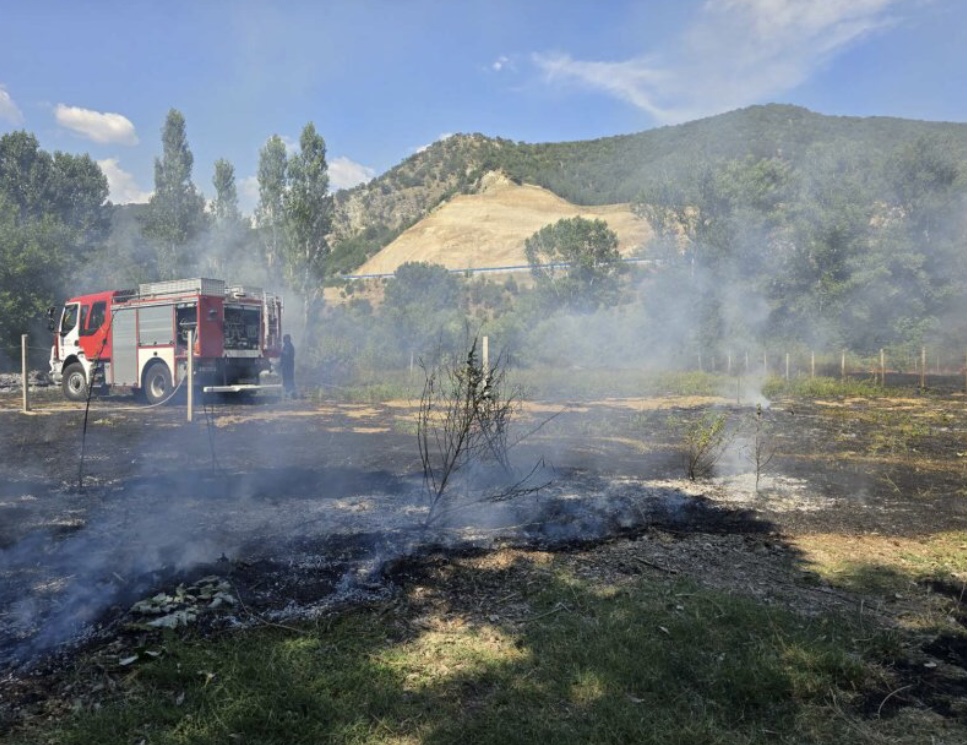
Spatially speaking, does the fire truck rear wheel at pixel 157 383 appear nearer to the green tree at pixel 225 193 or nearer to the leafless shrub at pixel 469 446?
the leafless shrub at pixel 469 446

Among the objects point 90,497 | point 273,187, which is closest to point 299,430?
point 90,497

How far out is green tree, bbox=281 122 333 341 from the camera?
2894 centimetres

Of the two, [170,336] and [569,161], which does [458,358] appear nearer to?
[170,336]

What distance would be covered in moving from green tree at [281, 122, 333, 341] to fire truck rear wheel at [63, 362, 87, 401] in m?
14.4

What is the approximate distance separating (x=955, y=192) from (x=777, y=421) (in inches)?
1035

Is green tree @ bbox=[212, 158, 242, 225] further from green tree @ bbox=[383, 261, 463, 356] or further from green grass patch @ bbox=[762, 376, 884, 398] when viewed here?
green grass patch @ bbox=[762, 376, 884, 398]

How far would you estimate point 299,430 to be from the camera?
31.6 ft

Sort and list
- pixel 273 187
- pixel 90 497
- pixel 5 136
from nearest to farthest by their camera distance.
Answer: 1. pixel 90 497
2. pixel 273 187
3. pixel 5 136

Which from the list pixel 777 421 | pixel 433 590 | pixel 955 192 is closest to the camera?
pixel 433 590

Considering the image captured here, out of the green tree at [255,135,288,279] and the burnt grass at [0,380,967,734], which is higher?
the green tree at [255,135,288,279]

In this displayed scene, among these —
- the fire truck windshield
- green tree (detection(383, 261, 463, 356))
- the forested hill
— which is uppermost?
the forested hill

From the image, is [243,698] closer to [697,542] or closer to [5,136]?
[697,542]

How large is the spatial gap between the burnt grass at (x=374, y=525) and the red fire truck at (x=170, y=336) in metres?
3.69

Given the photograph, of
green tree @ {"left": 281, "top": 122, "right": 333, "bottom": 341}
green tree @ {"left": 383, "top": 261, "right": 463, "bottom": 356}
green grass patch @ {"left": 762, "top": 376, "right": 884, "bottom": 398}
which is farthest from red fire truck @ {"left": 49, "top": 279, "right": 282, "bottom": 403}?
green tree @ {"left": 281, "top": 122, "right": 333, "bottom": 341}
